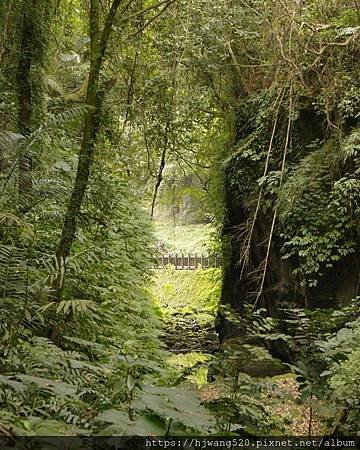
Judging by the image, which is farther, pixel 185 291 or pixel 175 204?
pixel 185 291

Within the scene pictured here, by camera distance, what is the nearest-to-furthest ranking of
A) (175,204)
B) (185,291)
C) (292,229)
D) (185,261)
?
(292,229) → (175,204) → (185,291) → (185,261)

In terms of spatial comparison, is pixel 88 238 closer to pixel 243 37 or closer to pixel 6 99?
pixel 6 99

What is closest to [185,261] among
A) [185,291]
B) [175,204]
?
[185,291]

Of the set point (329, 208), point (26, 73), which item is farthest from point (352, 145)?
point (26, 73)

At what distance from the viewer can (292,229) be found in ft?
26.1

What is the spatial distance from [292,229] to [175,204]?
178 inches

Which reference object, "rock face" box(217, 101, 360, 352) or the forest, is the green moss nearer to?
the forest

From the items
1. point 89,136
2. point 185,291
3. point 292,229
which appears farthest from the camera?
point 185,291

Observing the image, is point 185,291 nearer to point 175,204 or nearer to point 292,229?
point 175,204

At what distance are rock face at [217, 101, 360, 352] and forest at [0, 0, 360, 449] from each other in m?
0.04

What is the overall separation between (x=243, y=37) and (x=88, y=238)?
188 inches

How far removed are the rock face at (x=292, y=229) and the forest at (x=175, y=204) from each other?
0.12ft

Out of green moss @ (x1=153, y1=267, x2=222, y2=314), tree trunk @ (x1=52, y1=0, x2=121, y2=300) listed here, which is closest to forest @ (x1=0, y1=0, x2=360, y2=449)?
tree trunk @ (x1=52, y1=0, x2=121, y2=300)

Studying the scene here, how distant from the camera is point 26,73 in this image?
5.50 meters
